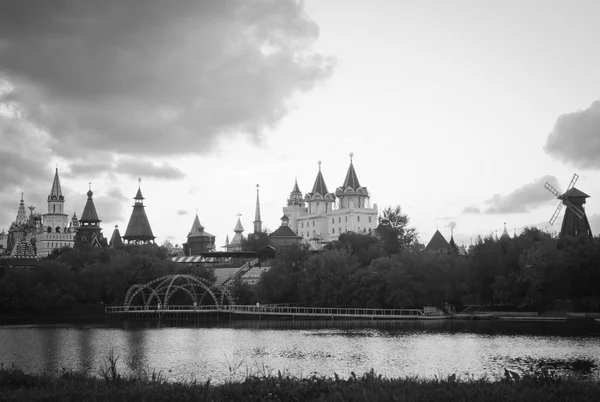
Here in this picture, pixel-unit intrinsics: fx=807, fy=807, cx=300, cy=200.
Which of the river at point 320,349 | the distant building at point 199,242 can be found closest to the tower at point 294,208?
the distant building at point 199,242

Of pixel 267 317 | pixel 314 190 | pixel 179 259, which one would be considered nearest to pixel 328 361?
pixel 267 317

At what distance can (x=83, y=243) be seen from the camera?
16012 centimetres

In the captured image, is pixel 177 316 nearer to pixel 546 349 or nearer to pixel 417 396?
pixel 546 349

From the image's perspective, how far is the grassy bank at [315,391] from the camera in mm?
24297

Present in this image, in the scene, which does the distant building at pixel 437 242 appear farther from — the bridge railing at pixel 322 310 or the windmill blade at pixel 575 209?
the bridge railing at pixel 322 310

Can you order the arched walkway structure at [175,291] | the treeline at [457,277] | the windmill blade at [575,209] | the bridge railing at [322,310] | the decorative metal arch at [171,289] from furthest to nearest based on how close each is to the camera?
the windmill blade at [575,209], the arched walkway structure at [175,291], the decorative metal arch at [171,289], the bridge railing at [322,310], the treeline at [457,277]

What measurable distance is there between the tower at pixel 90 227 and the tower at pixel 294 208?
144 ft

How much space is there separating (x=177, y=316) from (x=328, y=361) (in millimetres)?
55898

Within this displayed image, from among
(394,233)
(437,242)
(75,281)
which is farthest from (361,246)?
(75,281)

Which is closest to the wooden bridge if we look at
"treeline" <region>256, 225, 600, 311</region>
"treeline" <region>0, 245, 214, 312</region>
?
"treeline" <region>256, 225, 600, 311</region>

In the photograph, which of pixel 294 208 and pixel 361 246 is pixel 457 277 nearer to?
pixel 361 246

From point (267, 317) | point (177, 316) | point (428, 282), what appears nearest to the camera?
point (428, 282)

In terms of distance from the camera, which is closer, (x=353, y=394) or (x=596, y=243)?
(x=353, y=394)

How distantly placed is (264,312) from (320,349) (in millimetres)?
38948
